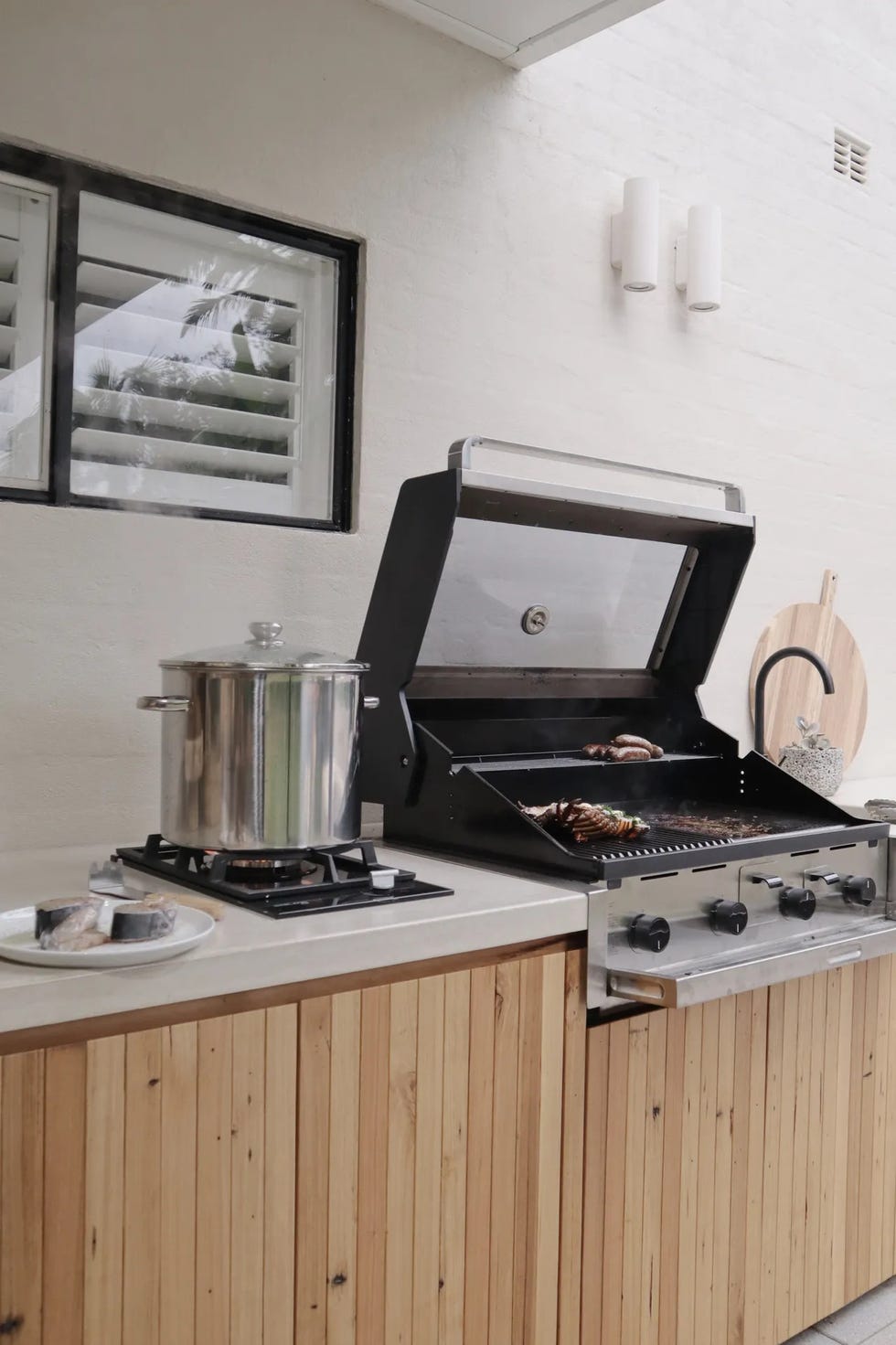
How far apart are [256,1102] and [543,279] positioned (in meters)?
2.13

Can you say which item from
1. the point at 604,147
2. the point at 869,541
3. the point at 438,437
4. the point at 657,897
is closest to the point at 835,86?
the point at 604,147

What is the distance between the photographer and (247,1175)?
53.4 inches

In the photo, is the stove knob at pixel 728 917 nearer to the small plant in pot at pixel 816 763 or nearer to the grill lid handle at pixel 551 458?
the grill lid handle at pixel 551 458

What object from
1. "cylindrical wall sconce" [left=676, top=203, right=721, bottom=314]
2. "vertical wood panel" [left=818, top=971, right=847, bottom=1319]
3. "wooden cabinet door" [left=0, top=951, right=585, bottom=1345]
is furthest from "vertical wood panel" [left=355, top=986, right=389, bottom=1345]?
"cylindrical wall sconce" [left=676, top=203, right=721, bottom=314]

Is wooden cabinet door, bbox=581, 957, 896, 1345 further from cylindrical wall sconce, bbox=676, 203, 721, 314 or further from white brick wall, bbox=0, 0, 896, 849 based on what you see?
cylindrical wall sconce, bbox=676, 203, 721, 314

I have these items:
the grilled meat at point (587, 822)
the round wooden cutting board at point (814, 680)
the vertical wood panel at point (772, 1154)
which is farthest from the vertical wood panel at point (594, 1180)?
the round wooden cutting board at point (814, 680)

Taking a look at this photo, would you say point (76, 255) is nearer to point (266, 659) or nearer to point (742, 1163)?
point (266, 659)

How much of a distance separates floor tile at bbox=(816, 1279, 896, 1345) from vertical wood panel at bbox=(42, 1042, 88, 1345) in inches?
66.1

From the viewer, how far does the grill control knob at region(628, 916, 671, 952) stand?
1.75 meters

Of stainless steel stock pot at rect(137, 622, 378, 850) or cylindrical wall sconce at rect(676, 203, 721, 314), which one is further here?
cylindrical wall sconce at rect(676, 203, 721, 314)

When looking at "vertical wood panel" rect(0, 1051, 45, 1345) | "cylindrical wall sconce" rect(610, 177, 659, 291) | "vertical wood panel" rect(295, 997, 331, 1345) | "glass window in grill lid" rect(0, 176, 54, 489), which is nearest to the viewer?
"vertical wood panel" rect(0, 1051, 45, 1345)

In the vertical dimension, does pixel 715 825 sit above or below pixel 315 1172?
above

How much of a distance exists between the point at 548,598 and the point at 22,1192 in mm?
1531

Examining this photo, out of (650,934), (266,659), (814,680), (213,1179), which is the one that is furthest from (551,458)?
(814,680)
